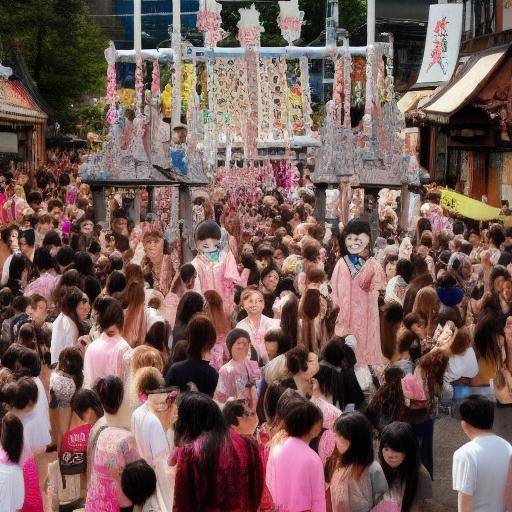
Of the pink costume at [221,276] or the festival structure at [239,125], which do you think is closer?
the pink costume at [221,276]

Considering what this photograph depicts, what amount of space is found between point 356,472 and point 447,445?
4432mm

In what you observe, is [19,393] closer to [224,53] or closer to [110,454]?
[110,454]

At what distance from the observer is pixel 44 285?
13227 millimetres

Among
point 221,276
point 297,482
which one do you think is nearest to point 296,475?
point 297,482

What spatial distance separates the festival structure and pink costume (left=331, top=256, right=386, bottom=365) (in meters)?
4.83

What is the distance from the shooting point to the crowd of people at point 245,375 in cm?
737

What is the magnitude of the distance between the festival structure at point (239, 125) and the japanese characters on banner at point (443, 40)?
20.1 ft

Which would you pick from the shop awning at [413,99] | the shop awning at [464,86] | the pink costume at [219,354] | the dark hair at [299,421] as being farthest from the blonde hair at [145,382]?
the shop awning at [413,99]

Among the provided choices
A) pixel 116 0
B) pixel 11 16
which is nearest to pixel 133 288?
pixel 11 16

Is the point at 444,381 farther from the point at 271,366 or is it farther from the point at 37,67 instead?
the point at 37,67

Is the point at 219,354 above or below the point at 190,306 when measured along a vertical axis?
below

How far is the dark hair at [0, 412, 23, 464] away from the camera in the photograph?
7578mm

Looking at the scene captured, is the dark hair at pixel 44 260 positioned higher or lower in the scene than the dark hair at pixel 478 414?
higher

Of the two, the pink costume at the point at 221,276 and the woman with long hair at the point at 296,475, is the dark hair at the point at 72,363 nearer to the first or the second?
the woman with long hair at the point at 296,475
